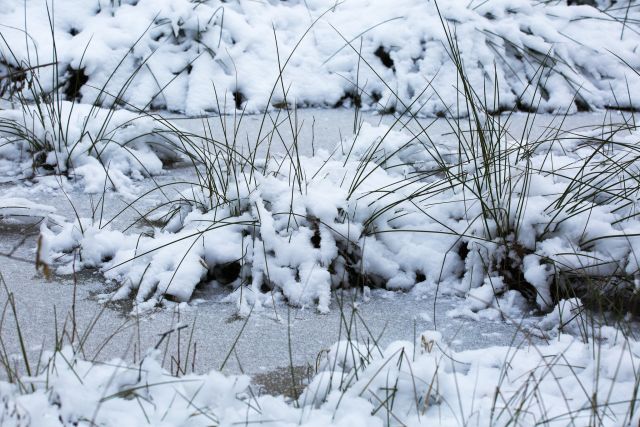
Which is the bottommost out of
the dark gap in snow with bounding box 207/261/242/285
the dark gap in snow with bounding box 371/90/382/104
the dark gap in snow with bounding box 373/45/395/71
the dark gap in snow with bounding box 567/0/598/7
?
the dark gap in snow with bounding box 207/261/242/285

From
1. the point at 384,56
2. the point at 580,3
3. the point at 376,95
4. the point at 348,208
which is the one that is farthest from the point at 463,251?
the point at 580,3

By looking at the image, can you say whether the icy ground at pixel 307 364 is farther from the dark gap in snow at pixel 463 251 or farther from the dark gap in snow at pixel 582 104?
the dark gap in snow at pixel 582 104

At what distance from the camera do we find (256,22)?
4.16 m

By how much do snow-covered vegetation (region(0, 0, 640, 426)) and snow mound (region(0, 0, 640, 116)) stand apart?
1 cm

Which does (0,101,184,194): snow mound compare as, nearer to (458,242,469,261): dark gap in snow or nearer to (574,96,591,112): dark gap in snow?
(458,242,469,261): dark gap in snow

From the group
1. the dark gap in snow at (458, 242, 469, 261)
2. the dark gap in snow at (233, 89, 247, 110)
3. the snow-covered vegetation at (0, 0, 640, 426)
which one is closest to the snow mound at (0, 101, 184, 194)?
the snow-covered vegetation at (0, 0, 640, 426)

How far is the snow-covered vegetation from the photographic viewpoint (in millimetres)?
1531

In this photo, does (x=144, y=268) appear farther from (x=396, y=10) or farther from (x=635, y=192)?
(x=396, y=10)

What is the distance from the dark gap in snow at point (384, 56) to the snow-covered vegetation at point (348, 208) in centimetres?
1

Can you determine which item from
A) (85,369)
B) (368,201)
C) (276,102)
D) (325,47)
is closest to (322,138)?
(276,102)

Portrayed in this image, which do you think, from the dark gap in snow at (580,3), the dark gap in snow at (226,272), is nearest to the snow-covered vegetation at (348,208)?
the dark gap in snow at (226,272)

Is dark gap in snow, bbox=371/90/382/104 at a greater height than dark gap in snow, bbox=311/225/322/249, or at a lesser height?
greater

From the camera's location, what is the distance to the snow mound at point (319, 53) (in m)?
3.71

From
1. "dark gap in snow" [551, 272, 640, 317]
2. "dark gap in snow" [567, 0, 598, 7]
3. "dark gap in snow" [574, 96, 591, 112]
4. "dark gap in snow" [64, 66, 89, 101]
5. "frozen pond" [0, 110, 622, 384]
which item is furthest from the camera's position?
"dark gap in snow" [567, 0, 598, 7]
